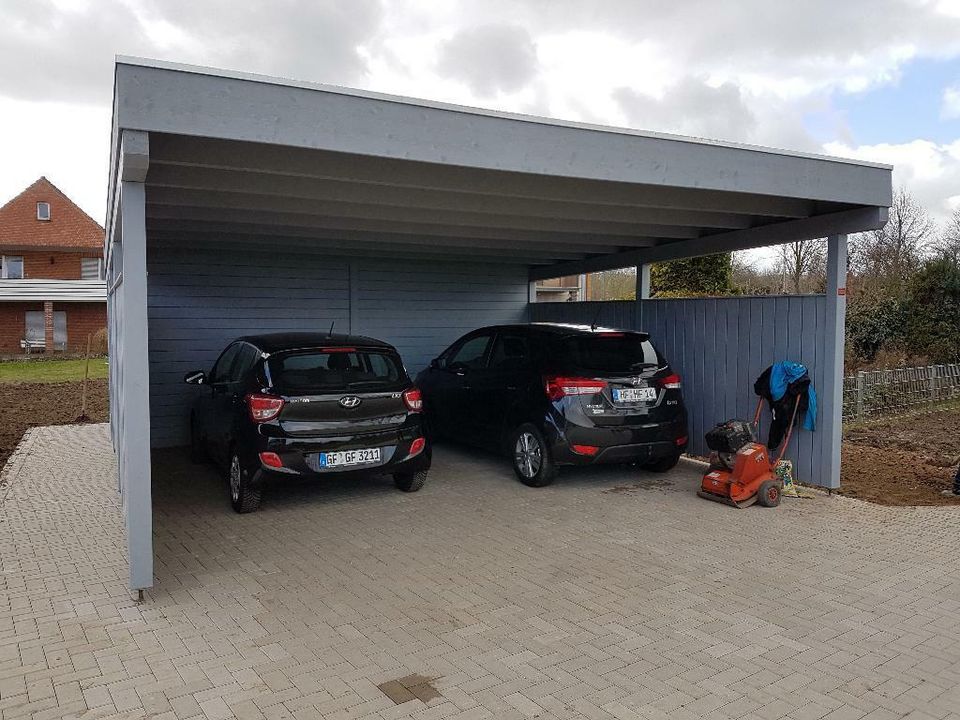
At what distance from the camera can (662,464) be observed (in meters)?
7.77

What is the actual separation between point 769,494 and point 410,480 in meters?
3.23

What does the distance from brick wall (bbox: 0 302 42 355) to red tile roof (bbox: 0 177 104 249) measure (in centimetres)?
334

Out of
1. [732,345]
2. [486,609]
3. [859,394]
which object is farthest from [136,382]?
[859,394]

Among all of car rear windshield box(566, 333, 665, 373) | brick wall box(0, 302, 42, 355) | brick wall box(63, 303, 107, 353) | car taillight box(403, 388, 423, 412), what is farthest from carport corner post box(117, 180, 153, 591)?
brick wall box(0, 302, 42, 355)

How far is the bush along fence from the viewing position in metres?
11.2

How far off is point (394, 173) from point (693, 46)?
7.09m

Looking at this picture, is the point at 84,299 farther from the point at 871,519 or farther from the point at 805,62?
the point at 871,519

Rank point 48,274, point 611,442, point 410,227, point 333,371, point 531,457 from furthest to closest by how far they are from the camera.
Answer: point 48,274, point 410,227, point 531,457, point 611,442, point 333,371

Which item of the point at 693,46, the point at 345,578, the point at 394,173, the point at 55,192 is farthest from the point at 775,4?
the point at 55,192

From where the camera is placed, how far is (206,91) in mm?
4129

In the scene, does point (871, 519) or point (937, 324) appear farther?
point (937, 324)

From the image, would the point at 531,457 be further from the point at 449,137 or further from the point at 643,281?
the point at 449,137

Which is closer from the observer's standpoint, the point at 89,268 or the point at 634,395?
the point at 634,395

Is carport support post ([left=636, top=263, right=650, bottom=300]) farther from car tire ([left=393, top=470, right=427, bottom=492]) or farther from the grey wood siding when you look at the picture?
car tire ([left=393, top=470, right=427, bottom=492])
